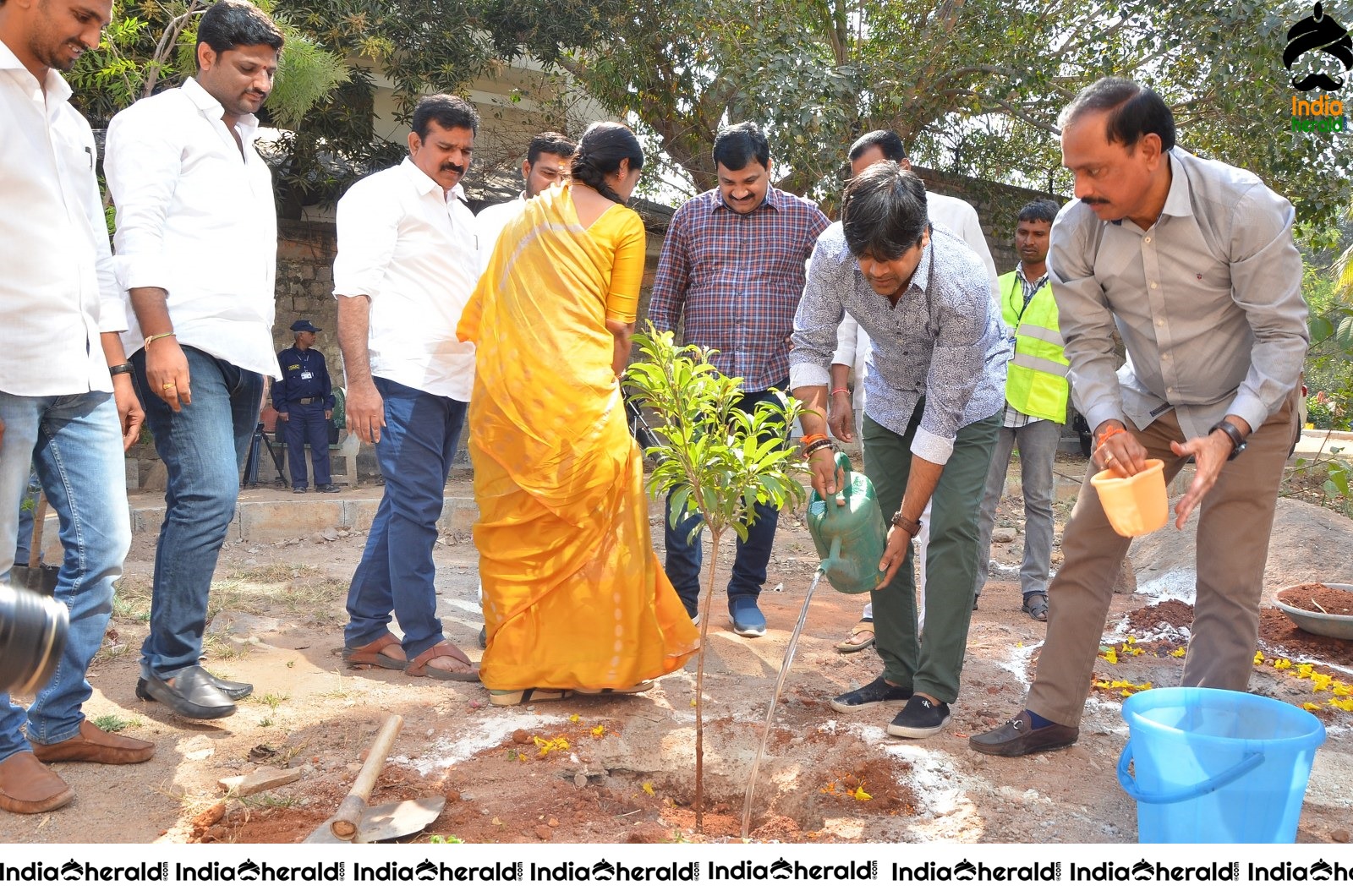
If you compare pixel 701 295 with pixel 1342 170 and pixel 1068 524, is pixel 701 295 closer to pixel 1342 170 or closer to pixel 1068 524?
pixel 1068 524

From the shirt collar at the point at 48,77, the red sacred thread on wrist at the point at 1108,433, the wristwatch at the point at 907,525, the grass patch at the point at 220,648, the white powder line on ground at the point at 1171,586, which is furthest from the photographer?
the white powder line on ground at the point at 1171,586

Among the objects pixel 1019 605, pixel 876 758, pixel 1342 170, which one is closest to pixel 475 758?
pixel 876 758

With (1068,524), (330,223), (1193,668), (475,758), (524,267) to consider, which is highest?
(330,223)

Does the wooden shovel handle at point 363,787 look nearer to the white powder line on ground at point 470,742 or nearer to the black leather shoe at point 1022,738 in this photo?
the white powder line on ground at point 470,742

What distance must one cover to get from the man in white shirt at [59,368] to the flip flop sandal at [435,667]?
106 centimetres

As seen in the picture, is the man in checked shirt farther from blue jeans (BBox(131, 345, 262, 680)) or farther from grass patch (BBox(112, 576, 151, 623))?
grass patch (BBox(112, 576, 151, 623))

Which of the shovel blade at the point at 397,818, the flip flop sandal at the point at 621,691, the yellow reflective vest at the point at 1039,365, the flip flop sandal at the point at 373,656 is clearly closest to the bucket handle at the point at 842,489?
the flip flop sandal at the point at 621,691

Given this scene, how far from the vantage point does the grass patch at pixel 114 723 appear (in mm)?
3150

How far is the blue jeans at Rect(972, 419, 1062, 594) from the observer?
5027 millimetres

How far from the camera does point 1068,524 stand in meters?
3.12

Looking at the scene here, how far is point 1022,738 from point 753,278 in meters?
2.11

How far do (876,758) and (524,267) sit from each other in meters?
1.87

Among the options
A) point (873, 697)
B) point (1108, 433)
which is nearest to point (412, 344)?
point (873, 697)

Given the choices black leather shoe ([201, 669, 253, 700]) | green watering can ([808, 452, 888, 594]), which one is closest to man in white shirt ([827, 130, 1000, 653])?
green watering can ([808, 452, 888, 594])
